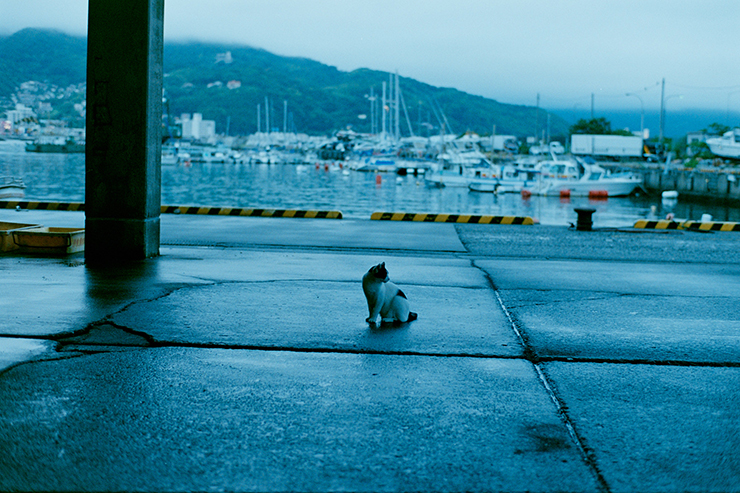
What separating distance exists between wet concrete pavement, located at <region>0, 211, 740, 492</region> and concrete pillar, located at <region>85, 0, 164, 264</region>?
1.92ft

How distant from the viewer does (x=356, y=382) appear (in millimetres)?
4391

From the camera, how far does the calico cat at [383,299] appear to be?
18.8 ft

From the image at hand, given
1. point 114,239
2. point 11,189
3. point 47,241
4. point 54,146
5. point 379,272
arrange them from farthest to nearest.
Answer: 1. point 54,146
2. point 11,189
3. point 47,241
4. point 114,239
5. point 379,272

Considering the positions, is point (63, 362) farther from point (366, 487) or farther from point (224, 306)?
point (366, 487)

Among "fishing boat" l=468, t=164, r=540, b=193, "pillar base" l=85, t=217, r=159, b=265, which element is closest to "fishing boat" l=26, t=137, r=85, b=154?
"fishing boat" l=468, t=164, r=540, b=193

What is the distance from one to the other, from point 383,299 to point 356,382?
1550 mm

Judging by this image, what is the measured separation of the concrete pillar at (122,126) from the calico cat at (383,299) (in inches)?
172

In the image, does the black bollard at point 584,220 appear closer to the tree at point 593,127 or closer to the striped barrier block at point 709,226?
the striped barrier block at point 709,226

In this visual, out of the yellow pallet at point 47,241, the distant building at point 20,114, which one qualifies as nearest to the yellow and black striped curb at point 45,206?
the yellow pallet at point 47,241

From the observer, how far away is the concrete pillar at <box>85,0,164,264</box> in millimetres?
8727

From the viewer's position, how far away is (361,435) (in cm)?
353

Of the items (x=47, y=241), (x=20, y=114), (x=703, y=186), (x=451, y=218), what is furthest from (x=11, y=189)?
(x=20, y=114)

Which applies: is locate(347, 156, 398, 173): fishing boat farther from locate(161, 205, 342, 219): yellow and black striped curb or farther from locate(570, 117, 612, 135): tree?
locate(161, 205, 342, 219): yellow and black striped curb

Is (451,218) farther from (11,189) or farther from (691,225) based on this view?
(11,189)
